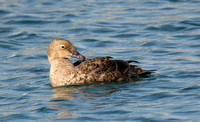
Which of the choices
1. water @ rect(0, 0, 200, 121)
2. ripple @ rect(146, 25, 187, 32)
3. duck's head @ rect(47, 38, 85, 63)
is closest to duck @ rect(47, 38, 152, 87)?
duck's head @ rect(47, 38, 85, 63)

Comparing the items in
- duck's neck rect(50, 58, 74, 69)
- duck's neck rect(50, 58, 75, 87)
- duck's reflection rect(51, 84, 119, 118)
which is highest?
duck's neck rect(50, 58, 74, 69)

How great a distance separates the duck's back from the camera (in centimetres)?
949

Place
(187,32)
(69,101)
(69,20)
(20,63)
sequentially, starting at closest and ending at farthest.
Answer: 1. (69,101)
2. (20,63)
3. (187,32)
4. (69,20)

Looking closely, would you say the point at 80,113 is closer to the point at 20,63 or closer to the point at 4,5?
the point at 20,63

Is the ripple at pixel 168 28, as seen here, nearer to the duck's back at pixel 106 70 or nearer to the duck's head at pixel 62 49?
the duck's back at pixel 106 70

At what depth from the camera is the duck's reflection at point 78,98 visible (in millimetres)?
7929

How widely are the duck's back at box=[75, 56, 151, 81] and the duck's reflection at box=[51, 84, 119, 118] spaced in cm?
26

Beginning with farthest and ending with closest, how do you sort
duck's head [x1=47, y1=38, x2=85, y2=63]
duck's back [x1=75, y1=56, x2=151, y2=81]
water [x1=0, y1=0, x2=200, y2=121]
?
duck's head [x1=47, y1=38, x2=85, y2=63] < duck's back [x1=75, y1=56, x2=151, y2=81] < water [x1=0, y1=0, x2=200, y2=121]

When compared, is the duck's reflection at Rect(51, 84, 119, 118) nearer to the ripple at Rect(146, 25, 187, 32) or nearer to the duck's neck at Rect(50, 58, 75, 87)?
the duck's neck at Rect(50, 58, 75, 87)

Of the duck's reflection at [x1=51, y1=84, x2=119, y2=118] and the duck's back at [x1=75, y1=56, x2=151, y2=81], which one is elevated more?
the duck's back at [x1=75, y1=56, x2=151, y2=81]

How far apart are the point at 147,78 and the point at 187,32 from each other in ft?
16.3

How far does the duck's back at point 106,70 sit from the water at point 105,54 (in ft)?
0.70

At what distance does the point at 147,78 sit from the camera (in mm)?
9805

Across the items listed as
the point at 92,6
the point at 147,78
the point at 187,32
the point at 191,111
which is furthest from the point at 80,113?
the point at 92,6
